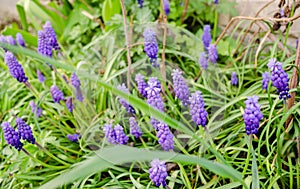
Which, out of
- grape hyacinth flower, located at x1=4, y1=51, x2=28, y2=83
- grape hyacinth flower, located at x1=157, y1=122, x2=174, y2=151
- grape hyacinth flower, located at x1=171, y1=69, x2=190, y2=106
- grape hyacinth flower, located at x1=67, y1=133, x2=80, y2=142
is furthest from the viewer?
grape hyacinth flower, located at x1=67, y1=133, x2=80, y2=142

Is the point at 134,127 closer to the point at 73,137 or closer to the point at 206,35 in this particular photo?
the point at 73,137

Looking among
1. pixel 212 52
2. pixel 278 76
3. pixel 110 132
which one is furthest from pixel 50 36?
pixel 278 76

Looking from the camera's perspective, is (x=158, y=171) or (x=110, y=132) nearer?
(x=158, y=171)

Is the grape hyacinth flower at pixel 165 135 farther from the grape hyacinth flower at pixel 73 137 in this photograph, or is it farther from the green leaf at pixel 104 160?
the grape hyacinth flower at pixel 73 137

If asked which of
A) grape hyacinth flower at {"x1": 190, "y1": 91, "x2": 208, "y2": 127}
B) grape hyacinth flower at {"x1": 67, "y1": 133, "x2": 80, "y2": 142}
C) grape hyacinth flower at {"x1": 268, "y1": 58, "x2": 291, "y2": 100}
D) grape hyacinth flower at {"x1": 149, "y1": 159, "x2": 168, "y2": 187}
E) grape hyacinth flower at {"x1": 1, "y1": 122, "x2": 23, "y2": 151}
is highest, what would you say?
grape hyacinth flower at {"x1": 268, "y1": 58, "x2": 291, "y2": 100}

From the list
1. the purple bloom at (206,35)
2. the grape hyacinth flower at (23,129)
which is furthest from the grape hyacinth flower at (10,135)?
the purple bloom at (206,35)

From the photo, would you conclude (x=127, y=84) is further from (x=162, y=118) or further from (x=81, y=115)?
(x=162, y=118)

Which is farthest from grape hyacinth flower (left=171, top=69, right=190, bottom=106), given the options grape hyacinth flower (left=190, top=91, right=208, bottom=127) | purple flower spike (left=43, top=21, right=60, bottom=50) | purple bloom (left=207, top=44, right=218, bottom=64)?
purple flower spike (left=43, top=21, right=60, bottom=50)

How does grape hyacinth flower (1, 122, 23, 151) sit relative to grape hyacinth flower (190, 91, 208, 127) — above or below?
below

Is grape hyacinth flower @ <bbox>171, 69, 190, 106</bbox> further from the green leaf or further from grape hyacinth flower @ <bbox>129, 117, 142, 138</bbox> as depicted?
the green leaf

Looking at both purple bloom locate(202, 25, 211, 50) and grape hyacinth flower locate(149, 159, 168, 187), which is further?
purple bloom locate(202, 25, 211, 50)

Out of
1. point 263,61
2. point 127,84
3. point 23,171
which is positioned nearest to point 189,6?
point 263,61
